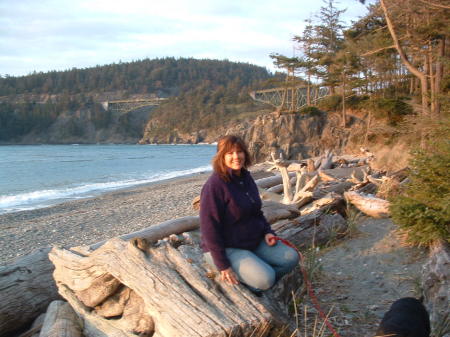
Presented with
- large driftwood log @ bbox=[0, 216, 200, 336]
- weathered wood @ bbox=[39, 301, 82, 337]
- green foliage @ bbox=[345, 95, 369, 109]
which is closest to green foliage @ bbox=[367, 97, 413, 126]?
green foliage @ bbox=[345, 95, 369, 109]

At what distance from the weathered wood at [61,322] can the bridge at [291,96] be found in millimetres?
32307

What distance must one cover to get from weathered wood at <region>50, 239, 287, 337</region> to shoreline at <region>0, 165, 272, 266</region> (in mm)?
6680

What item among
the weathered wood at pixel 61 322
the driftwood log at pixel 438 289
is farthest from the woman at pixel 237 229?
the weathered wood at pixel 61 322

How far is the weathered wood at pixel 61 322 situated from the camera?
3490 mm

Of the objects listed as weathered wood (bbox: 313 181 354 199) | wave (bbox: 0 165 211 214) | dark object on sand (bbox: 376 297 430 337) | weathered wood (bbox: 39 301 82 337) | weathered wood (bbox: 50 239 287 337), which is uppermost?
weathered wood (bbox: 50 239 287 337)

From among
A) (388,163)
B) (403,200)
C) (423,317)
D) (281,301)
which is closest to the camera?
(423,317)

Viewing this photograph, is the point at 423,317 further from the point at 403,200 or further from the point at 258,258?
the point at 403,200

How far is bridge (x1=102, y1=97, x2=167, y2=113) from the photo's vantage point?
11594 cm

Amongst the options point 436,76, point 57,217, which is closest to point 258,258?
point 57,217

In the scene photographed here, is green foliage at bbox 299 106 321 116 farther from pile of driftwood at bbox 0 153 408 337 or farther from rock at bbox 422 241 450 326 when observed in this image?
pile of driftwood at bbox 0 153 408 337

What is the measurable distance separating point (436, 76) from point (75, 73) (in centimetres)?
14650

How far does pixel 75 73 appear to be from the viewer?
483 feet

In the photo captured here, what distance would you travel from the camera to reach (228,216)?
3416 millimetres

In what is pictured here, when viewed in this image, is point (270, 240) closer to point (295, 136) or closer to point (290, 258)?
point (290, 258)
